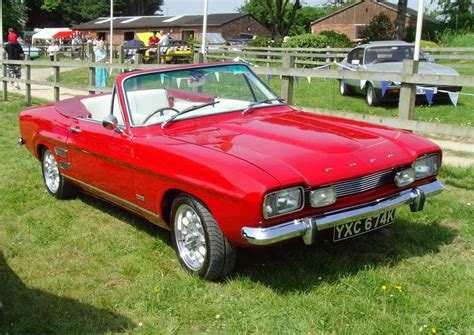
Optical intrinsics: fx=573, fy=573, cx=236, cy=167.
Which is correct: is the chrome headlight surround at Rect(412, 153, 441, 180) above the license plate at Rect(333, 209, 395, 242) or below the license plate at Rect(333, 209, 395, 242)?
above

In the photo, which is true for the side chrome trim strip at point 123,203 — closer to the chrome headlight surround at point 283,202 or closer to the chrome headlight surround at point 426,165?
the chrome headlight surround at point 283,202

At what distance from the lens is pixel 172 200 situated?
4266 mm

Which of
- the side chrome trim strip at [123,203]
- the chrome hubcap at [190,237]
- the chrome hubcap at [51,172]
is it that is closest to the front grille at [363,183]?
the chrome hubcap at [190,237]

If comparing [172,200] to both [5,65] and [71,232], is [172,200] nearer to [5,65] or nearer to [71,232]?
[71,232]

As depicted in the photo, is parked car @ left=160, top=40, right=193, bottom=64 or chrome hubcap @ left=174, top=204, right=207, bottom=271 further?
parked car @ left=160, top=40, right=193, bottom=64

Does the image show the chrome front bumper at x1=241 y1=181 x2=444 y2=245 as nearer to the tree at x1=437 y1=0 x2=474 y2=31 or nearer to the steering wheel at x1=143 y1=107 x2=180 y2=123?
the steering wheel at x1=143 y1=107 x2=180 y2=123

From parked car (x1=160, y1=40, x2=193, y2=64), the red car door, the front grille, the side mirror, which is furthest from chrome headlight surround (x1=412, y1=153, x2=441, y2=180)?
parked car (x1=160, y1=40, x2=193, y2=64)

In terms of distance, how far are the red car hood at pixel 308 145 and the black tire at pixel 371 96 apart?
301 inches

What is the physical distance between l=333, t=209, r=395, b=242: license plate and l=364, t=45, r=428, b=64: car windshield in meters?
9.56

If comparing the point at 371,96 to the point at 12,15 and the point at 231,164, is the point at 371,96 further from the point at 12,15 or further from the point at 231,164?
the point at 12,15

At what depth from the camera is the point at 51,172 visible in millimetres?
6254

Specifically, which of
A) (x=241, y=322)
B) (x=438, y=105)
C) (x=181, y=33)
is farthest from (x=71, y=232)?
(x=181, y=33)

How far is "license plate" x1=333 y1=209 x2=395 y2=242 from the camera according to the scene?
12.5ft

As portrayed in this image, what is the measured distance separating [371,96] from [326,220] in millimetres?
9132
